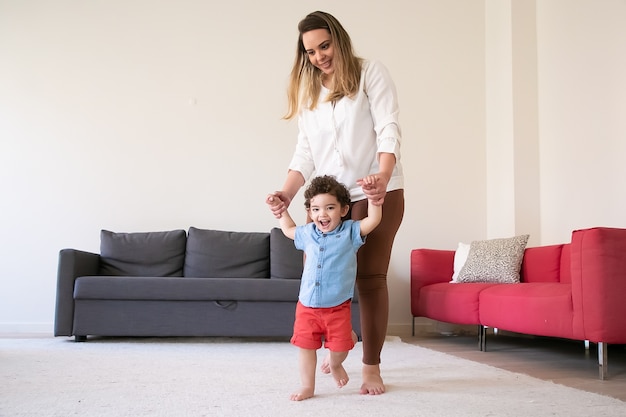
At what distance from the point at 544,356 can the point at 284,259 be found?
6.12 ft

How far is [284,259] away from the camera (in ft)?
14.4

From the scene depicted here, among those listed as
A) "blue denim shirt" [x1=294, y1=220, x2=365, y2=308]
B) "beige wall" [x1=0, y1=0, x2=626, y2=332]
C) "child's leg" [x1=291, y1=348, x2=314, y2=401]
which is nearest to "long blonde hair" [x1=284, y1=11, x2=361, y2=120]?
"blue denim shirt" [x1=294, y1=220, x2=365, y2=308]

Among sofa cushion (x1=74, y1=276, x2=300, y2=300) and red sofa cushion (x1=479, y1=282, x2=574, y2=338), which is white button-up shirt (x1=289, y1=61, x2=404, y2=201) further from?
sofa cushion (x1=74, y1=276, x2=300, y2=300)

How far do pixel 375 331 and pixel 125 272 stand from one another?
279 centimetres

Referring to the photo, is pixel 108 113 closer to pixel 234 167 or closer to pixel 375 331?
pixel 234 167

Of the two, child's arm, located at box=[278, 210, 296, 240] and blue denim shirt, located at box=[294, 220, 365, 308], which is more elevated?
child's arm, located at box=[278, 210, 296, 240]

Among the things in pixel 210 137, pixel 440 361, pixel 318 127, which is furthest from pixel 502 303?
pixel 210 137

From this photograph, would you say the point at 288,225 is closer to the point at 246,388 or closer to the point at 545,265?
the point at 246,388

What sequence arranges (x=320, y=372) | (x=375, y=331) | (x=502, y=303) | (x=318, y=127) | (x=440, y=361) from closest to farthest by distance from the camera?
(x=375, y=331)
(x=318, y=127)
(x=320, y=372)
(x=440, y=361)
(x=502, y=303)

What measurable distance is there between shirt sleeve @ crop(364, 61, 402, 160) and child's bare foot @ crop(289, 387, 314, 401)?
803mm

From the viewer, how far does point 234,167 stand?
4.89 meters

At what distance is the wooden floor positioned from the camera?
7.92 feet

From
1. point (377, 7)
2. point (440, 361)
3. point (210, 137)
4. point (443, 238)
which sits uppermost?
point (377, 7)

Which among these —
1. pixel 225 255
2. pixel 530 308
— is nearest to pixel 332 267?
pixel 530 308
